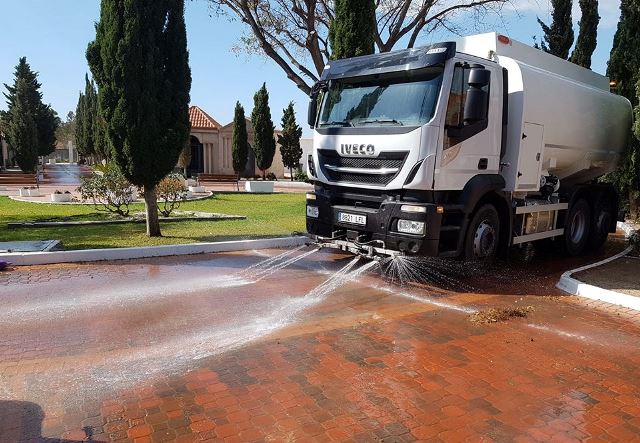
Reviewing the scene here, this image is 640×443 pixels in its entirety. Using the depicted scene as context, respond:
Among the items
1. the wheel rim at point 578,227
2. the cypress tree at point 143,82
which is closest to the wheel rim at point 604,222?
the wheel rim at point 578,227

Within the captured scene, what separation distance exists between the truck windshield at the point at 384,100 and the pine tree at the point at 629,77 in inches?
272

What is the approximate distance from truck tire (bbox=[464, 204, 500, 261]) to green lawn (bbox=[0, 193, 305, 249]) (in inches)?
195

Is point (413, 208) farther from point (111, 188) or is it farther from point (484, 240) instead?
point (111, 188)

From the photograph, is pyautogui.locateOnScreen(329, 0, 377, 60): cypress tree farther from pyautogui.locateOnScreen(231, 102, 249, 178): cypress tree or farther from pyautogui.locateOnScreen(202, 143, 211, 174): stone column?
pyautogui.locateOnScreen(202, 143, 211, 174): stone column

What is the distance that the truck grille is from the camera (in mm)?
6551

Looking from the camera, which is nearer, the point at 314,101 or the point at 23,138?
the point at 314,101

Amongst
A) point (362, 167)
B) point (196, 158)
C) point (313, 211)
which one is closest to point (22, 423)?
point (362, 167)

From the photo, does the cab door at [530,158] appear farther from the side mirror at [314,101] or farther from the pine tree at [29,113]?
the pine tree at [29,113]

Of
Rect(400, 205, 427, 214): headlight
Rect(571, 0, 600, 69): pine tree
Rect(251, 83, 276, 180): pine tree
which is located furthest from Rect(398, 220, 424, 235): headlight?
Rect(251, 83, 276, 180): pine tree

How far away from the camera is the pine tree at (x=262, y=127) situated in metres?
33.9

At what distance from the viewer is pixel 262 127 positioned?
33.9 metres

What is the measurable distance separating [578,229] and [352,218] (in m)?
5.91

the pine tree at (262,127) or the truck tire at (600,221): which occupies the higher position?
the pine tree at (262,127)

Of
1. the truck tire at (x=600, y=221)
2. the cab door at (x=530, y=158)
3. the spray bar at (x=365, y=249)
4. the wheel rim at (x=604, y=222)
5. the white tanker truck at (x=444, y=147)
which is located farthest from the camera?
the wheel rim at (x=604, y=222)
